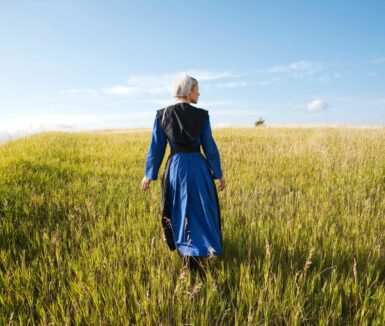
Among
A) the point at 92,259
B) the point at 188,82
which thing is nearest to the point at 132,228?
the point at 92,259

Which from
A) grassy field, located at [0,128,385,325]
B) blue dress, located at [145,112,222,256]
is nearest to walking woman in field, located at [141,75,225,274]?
blue dress, located at [145,112,222,256]

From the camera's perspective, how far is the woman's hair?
10.2 feet

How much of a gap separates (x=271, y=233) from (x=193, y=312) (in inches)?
65.2

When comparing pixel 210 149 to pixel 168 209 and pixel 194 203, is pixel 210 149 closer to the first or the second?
pixel 194 203

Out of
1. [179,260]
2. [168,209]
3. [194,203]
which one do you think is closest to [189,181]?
[194,203]

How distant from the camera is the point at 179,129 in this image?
10.3 feet

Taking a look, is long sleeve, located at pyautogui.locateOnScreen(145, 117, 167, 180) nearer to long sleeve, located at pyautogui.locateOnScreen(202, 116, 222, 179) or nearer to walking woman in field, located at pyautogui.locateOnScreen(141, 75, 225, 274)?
walking woman in field, located at pyautogui.locateOnScreen(141, 75, 225, 274)

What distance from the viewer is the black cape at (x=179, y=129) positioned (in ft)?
10.2

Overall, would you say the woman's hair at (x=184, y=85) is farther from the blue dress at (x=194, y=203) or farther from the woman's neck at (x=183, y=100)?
the blue dress at (x=194, y=203)

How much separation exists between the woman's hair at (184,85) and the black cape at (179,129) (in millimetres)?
106

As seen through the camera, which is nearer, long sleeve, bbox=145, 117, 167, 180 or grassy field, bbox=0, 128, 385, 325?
grassy field, bbox=0, 128, 385, 325

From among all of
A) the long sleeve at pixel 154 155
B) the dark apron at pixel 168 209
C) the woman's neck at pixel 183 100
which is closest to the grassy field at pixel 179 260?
the dark apron at pixel 168 209

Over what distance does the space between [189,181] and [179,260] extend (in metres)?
0.77

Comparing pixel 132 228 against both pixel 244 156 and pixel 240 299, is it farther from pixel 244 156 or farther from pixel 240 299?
pixel 244 156
